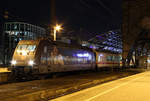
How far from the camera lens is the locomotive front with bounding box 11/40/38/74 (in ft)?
55.2

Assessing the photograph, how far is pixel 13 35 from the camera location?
6034cm

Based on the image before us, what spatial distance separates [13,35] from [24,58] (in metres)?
45.3

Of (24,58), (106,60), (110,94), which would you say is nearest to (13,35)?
(106,60)

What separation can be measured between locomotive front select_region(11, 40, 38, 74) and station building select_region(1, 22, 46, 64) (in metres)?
41.0

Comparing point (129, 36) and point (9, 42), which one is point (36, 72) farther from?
point (9, 42)

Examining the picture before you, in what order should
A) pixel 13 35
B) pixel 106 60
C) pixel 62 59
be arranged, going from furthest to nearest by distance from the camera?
pixel 13 35
pixel 106 60
pixel 62 59

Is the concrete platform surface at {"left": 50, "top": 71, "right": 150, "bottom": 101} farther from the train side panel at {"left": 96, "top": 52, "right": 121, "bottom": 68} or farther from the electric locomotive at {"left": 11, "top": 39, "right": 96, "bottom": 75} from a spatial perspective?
the train side panel at {"left": 96, "top": 52, "right": 121, "bottom": 68}

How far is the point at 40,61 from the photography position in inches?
675

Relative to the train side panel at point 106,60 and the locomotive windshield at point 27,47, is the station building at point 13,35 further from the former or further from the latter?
the locomotive windshield at point 27,47

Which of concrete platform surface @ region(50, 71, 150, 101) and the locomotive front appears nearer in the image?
concrete platform surface @ region(50, 71, 150, 101)

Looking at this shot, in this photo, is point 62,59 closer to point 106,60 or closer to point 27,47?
point 27,47

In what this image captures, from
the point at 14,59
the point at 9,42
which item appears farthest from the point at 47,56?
the point at 9,42

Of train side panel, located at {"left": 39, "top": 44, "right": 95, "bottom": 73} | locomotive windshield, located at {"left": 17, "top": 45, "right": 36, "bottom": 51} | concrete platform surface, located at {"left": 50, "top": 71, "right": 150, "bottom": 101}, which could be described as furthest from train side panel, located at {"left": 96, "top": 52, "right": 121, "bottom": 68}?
concrete platform surface, located at {"left": 50, "top": 71, "right": 150, "bottom": 101}

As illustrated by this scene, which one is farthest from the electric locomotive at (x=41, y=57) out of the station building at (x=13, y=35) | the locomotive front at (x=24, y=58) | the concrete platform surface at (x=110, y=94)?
the station building at (x=13, y=35)
